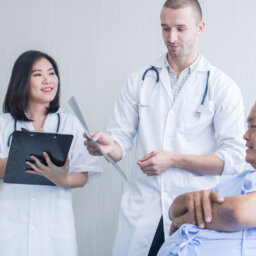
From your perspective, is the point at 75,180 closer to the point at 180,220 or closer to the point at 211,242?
the point at 180,220

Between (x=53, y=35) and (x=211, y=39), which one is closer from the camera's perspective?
(x=211, y=39)

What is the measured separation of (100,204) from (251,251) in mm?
1386

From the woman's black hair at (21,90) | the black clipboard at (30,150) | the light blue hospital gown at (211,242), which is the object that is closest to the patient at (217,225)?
the light blue hospital gown at (211,242)

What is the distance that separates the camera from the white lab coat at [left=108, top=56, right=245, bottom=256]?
1570 mm

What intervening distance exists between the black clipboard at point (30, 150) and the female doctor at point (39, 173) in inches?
1.2

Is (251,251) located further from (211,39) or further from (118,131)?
(211,39)

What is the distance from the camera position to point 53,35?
7.87 ft

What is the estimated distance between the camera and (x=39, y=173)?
5.56 ft

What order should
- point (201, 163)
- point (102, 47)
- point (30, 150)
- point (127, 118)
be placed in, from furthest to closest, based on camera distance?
point (102, 47)
point (127, 118)
point (30, 150)
point (201, 163)

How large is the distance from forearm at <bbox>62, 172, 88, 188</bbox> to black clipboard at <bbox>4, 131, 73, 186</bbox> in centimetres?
10

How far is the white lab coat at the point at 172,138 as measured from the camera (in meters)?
1.57

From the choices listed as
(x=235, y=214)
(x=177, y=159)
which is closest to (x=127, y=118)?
(x=177, y=159)

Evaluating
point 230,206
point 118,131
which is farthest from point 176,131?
point 230,206

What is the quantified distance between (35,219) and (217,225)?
0.97 metres
